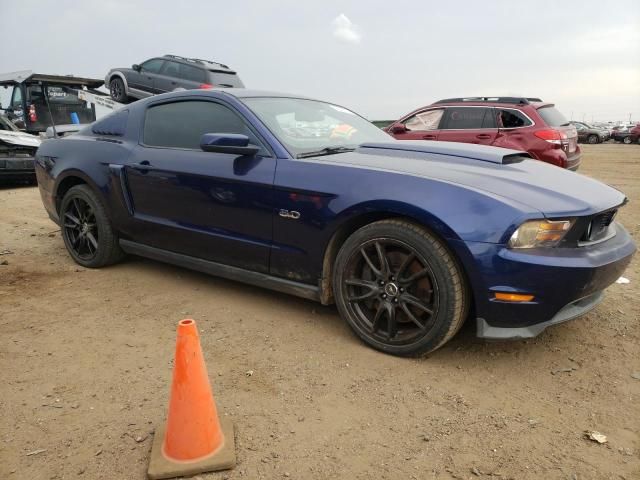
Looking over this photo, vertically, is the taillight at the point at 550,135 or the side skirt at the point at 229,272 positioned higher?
the taillight at the point at 550,135

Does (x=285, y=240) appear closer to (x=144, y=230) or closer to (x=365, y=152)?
(x=365, y=152)

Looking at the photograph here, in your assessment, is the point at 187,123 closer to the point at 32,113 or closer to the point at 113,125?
the point at 113,125

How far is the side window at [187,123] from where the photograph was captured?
3.50m

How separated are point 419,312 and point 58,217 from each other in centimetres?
355

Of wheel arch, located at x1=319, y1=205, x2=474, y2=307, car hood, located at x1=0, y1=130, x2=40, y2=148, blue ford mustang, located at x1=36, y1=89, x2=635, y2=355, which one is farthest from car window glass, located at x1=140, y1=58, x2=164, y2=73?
wheel arch, located at x1=319, y1=205, x2=474, y2=307

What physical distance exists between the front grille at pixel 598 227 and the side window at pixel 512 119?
557 centimetres

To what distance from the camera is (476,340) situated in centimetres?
305

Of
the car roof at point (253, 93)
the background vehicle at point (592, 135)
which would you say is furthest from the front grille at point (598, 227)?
the background vehicle at point (592, 135)

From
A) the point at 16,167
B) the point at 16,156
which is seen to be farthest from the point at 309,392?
the point at 16,156

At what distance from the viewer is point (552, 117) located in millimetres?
8266

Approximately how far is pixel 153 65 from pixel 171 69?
817 mm

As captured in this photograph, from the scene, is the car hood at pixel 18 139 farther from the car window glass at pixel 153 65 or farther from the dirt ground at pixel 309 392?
the dirt ground at pixel 309 392

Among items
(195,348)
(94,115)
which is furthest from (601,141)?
(195,348)

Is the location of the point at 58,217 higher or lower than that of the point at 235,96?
lower
